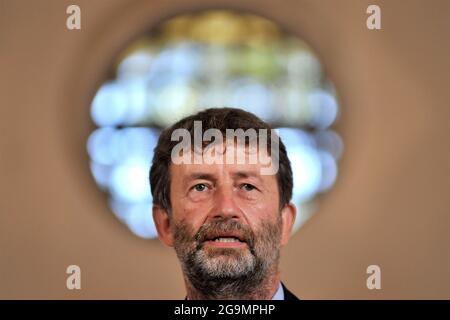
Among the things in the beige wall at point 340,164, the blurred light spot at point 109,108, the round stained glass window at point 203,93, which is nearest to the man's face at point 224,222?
the beige wall at point 340,164

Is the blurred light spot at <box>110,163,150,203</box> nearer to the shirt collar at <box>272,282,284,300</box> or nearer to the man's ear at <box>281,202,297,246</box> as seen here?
the man's ear at <box>281,202,297,246</box>

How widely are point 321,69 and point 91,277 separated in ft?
5.61

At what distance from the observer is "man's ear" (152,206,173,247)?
2.04 meters

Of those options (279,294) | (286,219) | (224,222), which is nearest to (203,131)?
(224,222)

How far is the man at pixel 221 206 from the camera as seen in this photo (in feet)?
6.36

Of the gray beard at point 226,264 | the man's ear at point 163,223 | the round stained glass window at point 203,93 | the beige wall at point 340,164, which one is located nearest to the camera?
the gray beard at point 226,264

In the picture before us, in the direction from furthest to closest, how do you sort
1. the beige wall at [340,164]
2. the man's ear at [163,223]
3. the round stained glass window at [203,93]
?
1. the round stained glass window at [203,93]
2. the beige wall at [340,164]
3. the man's ear at [163,223]

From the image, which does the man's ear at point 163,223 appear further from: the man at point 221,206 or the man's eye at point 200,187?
the man's eye at point 200,187

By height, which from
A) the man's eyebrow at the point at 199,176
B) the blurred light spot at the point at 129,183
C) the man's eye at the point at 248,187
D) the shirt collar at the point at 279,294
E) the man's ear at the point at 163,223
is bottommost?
the shirt collar at the point at 279,294

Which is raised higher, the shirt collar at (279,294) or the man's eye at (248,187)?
the man's eye at (248,187)

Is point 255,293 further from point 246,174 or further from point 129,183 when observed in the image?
point 129,183

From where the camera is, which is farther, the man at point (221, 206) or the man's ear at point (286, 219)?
the man's ear at point (286, 219)

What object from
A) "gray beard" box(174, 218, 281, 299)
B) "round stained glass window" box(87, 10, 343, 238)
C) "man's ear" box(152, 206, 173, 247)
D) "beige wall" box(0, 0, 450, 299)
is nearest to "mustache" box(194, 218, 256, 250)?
"gray beard" box(174, 218, 281, 299)

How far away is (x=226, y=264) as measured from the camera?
6.31ft
